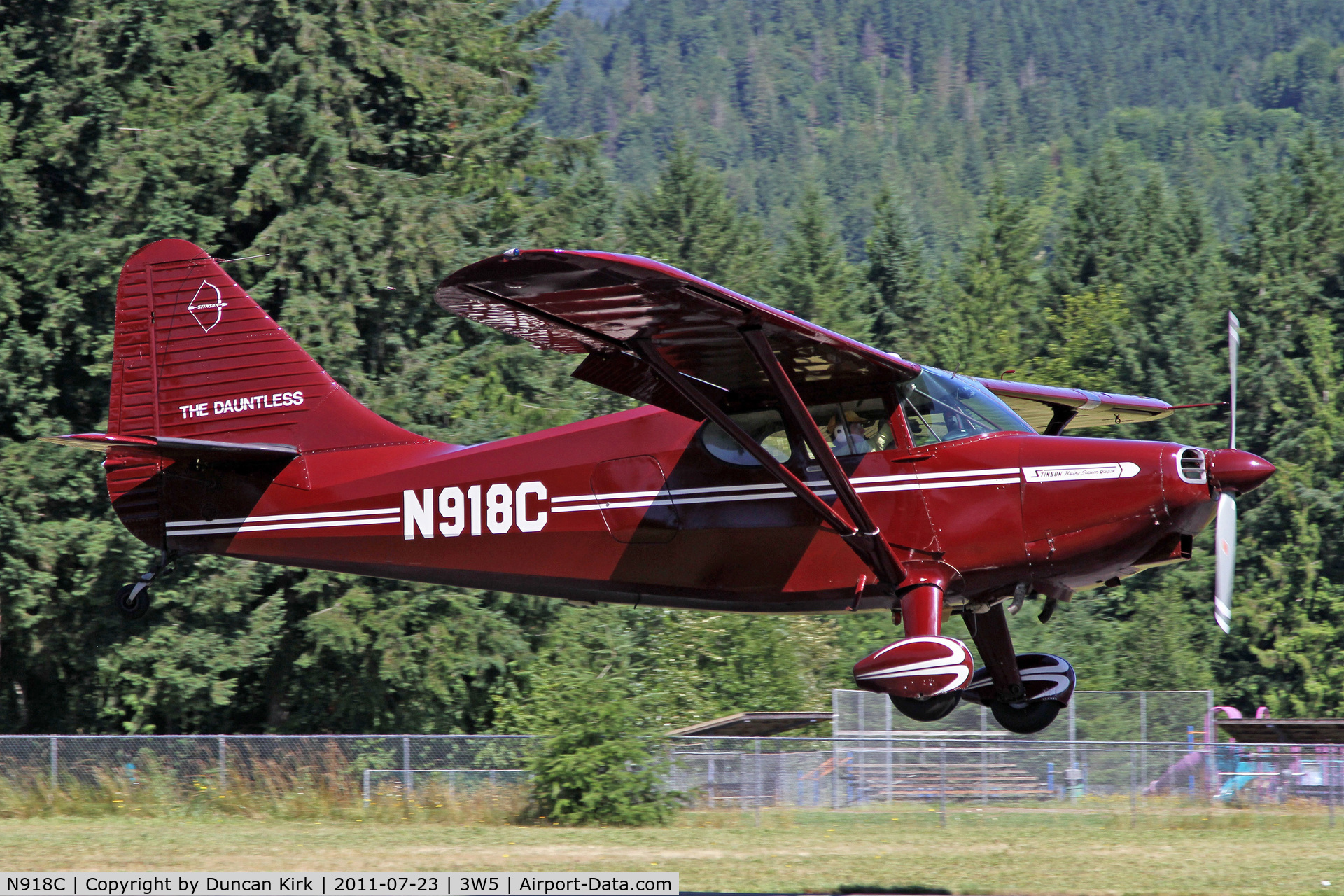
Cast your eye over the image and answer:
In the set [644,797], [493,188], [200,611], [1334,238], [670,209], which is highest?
[670,209]

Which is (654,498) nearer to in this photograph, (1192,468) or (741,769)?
(1192,468)

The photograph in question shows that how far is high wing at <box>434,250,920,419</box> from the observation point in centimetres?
933

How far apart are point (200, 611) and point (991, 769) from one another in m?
11.9

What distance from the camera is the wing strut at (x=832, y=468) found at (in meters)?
10.2

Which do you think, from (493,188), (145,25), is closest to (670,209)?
(493,188)

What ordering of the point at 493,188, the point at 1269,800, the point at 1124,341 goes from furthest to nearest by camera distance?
the point at 1124,341, the point at 493,188, the point at 1269,800

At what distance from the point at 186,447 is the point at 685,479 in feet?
13.6

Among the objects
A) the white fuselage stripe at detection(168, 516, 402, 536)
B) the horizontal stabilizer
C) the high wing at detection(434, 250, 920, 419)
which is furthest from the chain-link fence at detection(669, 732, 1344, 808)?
the horizontal stabilizer

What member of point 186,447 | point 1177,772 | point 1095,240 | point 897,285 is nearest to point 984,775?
point 1177,772

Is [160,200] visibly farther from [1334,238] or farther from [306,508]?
[1334,238]

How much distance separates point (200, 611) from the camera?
21891 mm

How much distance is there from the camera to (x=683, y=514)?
1121cm
